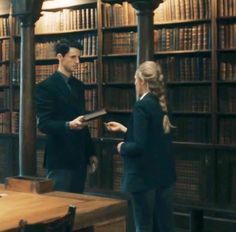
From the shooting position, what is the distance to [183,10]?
247 inches

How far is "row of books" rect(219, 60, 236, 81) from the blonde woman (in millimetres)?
2305

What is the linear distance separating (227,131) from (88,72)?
1.73 m

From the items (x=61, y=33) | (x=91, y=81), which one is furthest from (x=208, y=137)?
(x=61, y=33)

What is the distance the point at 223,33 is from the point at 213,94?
57 cm

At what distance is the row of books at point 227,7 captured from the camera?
5984 mm

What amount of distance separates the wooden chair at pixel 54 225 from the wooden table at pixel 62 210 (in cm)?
13

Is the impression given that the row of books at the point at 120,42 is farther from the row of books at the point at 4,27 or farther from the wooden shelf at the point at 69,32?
the row of books at the point at 4,27

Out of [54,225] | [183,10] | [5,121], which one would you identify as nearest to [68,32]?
[5,121]

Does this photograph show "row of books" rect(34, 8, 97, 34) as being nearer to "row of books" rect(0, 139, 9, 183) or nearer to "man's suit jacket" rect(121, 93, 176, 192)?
"row of books" rect(0, 139, 9, 183)

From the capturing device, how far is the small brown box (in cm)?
329

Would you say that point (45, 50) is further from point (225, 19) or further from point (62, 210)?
point (62, 210)

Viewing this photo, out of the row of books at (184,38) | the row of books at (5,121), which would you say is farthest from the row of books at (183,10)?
the row of books at (5,121)

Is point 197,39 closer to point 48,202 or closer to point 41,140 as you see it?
point 41,140

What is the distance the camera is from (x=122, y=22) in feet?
22.0
